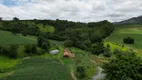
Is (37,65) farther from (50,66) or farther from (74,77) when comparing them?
(74,77)

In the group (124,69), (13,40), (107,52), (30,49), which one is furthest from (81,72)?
(13,40)

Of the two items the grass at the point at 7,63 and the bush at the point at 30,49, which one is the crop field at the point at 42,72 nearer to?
the grass at the point at 7,63

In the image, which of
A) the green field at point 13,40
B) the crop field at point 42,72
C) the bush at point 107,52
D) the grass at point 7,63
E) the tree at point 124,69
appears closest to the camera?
the tree at point 124,69

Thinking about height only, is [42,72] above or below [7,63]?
above

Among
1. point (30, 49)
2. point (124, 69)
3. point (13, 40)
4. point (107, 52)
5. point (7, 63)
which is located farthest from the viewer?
point (13, 40)

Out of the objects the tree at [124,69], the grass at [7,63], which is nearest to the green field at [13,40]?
the grass at [7,63]

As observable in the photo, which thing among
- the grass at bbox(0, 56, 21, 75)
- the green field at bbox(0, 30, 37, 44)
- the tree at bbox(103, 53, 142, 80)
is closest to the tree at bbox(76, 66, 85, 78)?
the tree at bbox(103, 53, 142, 80)

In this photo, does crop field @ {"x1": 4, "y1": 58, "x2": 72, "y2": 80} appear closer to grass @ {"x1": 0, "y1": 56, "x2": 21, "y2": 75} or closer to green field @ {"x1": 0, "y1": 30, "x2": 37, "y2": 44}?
grass @ {"x1": 0, "y1": 56, "x2": 21, "y2": 75}

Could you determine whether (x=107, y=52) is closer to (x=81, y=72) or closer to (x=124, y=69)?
(x=81, y=72)
